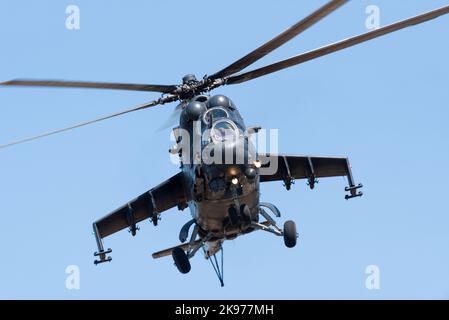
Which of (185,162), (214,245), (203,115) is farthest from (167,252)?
(203,115)

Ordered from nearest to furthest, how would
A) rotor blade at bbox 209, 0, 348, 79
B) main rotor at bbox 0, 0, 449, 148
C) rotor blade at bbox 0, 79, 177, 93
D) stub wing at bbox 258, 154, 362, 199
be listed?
rotor blade at bbox 209, 0, 348, 79 < main rotor at bbox 0, 0, 449, 148 < rotor blade at bbox 0, 79, 177, 93 < stub wing at bbox 258, 154, 362, 199

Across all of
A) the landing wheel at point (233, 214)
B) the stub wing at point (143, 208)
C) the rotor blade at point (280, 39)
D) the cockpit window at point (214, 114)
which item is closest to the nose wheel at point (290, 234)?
the landing wheel at point (233, 214)

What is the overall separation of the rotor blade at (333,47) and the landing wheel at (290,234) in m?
4.98

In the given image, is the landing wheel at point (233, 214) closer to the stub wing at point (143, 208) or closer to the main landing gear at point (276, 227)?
the main landing gear at point (276, 227)

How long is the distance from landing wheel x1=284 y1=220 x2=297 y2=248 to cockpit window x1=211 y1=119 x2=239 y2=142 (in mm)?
3928

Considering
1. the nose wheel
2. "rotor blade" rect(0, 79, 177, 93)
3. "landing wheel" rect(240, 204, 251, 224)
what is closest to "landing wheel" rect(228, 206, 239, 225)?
"landing wheel" rect(240, 204, 251, 224)

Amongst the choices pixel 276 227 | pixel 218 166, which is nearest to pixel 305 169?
pixel 276 227

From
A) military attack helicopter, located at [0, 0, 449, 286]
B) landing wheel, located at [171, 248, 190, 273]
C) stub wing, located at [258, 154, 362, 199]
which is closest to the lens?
military attack helicopter, located at [0, 0, 449, 286]

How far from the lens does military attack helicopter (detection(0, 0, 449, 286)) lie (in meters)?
24.3

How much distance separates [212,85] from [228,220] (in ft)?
14.3

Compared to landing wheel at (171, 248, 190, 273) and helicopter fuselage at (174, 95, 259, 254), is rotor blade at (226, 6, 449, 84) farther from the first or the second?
landing wheel at (171, 248, 190, 273)

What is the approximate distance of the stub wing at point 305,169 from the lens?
29.8 metres

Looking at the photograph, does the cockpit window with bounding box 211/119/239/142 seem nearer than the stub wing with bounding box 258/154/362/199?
Yes
